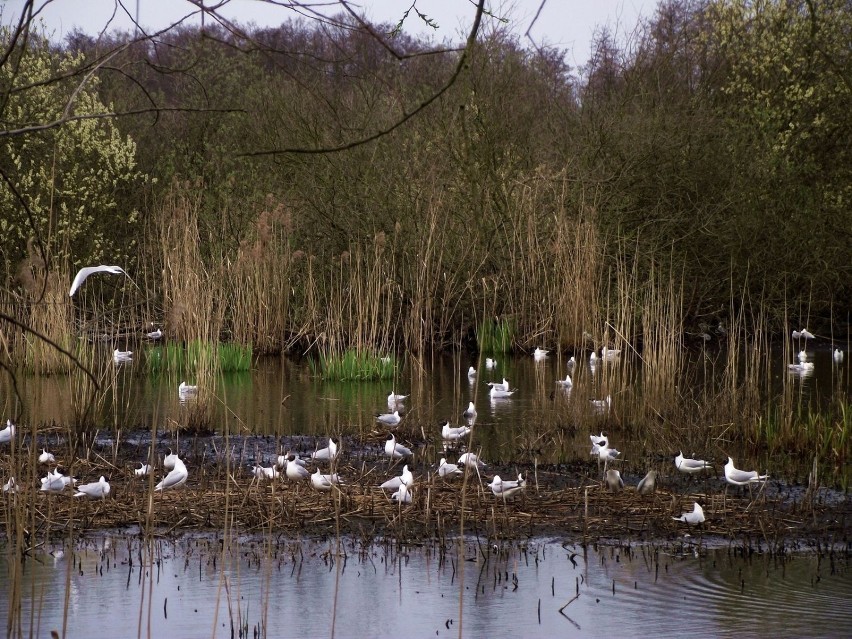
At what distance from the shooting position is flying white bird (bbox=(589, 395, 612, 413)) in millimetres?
9867

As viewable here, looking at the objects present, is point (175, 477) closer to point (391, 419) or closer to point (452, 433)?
point (452, 433)

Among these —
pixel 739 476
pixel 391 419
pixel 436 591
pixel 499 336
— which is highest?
pixel 499 336

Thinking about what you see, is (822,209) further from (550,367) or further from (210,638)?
(210,638)

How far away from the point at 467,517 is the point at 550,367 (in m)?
9.50

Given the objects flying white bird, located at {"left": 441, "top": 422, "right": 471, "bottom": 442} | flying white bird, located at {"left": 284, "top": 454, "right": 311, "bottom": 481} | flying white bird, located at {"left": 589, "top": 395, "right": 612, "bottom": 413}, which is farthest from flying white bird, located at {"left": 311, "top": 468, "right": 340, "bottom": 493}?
flying white bird, located at {"left": 589, "top": 395, "right": 612, "bottom": 413}

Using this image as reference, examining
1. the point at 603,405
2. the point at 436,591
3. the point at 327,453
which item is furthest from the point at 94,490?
the point at 603,405

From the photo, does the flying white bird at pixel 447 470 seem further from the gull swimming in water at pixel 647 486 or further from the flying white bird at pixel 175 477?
the flying white bird at pixel 175 477

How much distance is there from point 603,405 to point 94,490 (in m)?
4.87

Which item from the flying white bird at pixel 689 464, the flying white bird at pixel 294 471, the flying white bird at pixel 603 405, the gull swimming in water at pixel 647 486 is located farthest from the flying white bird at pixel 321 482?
the flying white bird at pixel 603 405

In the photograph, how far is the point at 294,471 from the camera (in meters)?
6.99

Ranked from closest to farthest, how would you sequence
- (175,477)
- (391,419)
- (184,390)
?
(175,477), (391,419), (184,390)

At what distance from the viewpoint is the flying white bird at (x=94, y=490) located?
639 centimetres

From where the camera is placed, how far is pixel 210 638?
15.3 feet

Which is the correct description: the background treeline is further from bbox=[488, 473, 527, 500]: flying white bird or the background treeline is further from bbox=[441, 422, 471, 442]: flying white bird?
bbox=[488, 473, 527, 500]: flying white bird
